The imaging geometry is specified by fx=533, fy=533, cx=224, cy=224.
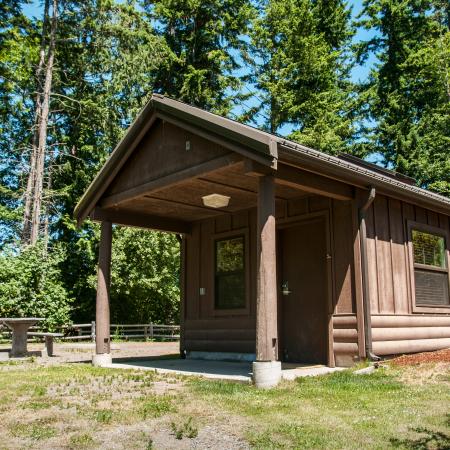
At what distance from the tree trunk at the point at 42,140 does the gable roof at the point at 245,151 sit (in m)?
12.8

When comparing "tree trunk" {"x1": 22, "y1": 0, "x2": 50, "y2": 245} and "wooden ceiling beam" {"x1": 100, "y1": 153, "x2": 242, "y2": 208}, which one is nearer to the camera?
"wooden ceiling beam" {"x1": 100, "y1": 153, "x2": 242, "y2": 208}

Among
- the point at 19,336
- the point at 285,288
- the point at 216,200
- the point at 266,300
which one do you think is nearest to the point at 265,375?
the point at 266,300

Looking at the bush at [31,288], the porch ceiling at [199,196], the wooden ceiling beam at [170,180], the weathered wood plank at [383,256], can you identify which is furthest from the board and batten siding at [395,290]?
the bush at [31,288]

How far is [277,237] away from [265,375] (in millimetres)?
4034

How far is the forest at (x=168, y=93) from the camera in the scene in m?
24.0

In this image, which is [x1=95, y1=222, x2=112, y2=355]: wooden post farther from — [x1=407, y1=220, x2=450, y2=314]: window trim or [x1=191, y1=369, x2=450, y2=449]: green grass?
[x1=407, y1=220, x2=450, y2=314]: window trim

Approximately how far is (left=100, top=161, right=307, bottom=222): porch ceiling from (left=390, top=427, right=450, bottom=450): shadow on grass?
4.25m

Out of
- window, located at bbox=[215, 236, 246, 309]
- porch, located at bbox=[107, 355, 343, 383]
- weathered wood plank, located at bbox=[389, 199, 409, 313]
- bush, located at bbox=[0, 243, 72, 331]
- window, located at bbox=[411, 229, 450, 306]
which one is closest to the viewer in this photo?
porch, located at bbox=[107, 355, 343, 383]

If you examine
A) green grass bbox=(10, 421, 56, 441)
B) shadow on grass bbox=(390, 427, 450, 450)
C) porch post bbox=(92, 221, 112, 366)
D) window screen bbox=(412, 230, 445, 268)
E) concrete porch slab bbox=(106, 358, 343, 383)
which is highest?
window screen bbox=(412, 230, 445, 268)

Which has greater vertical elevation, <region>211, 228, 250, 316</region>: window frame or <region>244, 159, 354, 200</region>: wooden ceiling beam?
<region>244, 159, 354, 200</region>: wooden ceiling beam

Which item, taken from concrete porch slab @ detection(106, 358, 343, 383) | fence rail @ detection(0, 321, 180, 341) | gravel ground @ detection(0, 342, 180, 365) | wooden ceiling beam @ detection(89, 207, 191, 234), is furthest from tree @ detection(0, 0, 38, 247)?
concrete porch slab @ detection(106, 358, 343, 383)

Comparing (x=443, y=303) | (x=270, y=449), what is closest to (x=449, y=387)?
(x=270, y=449)

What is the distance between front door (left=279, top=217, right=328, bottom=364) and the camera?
31.0 ft

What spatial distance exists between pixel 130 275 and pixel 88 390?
17.2 m
